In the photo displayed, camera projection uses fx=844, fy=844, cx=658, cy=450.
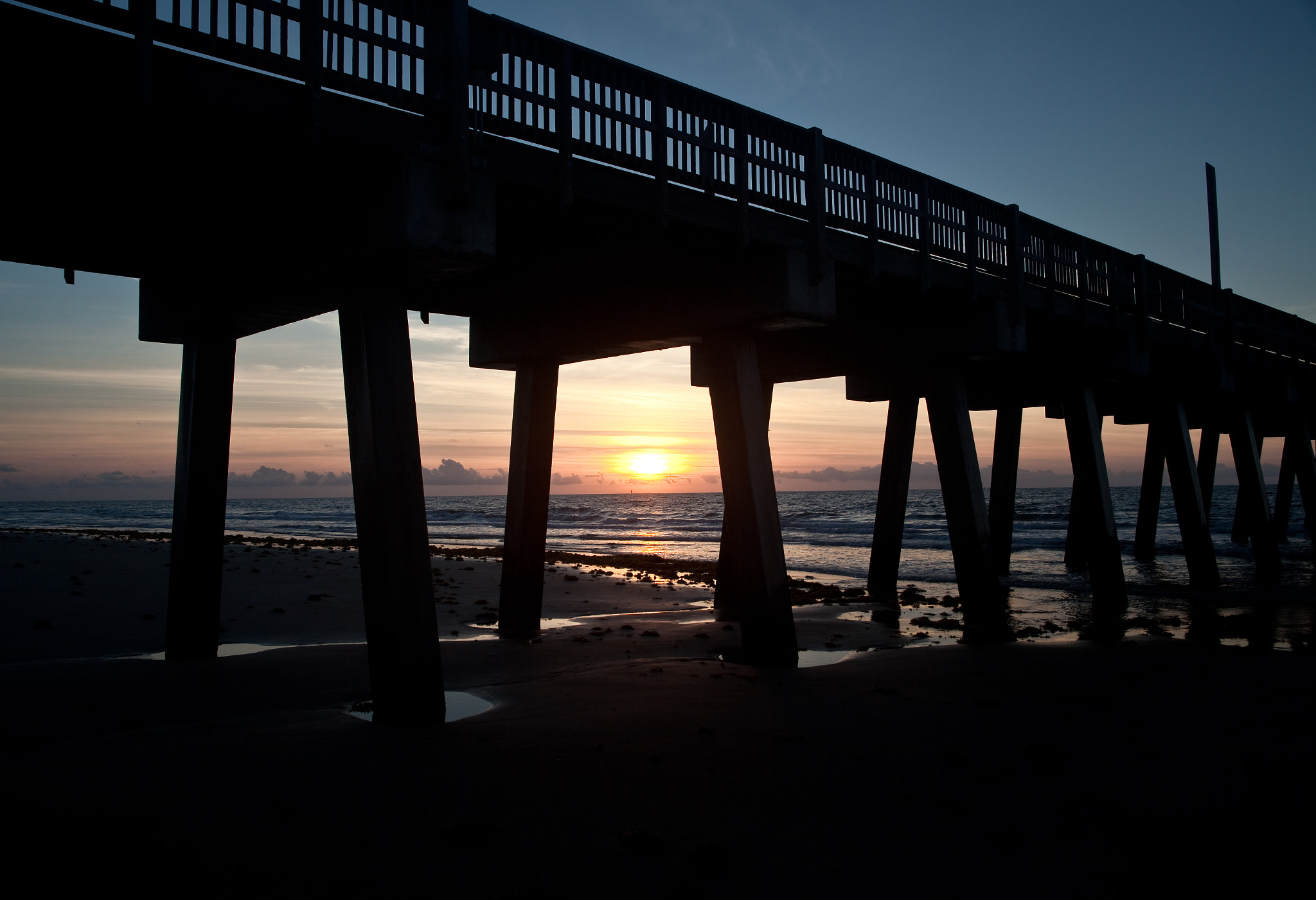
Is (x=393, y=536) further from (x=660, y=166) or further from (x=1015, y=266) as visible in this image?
(x=1015, y=266)

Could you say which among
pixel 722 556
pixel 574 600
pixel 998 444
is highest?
pixel 998 444

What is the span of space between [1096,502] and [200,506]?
Result: 1538 cm

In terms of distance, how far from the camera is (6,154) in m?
6.56

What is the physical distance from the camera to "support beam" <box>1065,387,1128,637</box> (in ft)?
54.0

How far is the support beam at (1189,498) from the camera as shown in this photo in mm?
20438

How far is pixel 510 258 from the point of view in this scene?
10320 millimetres

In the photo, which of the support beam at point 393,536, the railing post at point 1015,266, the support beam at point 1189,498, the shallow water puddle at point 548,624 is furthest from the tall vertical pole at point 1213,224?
the support beam at point 393,536

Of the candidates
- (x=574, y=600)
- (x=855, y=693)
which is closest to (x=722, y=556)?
(x=574, y=600)

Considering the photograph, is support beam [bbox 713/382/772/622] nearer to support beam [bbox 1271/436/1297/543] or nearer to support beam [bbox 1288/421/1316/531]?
support beam [bbox 1288/421/1316/531]

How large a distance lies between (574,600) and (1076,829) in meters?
14.1

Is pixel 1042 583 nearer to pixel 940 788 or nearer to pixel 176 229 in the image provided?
pixel 940 788

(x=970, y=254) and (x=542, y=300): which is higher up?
(x=970, y=254)

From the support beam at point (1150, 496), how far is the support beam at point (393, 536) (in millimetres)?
26366

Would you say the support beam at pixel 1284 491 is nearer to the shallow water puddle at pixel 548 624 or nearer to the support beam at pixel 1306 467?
the support beam at pixel 1306 467
